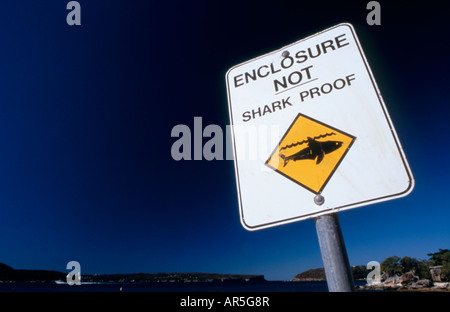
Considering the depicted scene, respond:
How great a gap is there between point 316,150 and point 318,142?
0.05m

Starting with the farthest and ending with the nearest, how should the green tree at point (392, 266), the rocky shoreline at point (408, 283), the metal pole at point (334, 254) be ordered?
the green tree at point (392, 266), the rocky shoreline at point (408, 283), the metal pole at point (334, 254)

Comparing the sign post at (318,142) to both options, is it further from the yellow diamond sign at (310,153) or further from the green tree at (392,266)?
the green tree at (392,266)

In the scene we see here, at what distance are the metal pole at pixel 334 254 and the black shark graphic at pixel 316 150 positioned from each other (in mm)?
276

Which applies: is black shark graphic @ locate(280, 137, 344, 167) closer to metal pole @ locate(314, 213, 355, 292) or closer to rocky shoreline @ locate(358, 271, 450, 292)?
metal pole @ locate(314, 213, 355, 292)

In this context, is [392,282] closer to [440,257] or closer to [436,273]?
[436,273]

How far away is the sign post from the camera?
2.90 ft

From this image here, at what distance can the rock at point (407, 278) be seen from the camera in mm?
74625

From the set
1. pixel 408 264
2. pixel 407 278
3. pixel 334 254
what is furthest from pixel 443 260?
pixel 334 254

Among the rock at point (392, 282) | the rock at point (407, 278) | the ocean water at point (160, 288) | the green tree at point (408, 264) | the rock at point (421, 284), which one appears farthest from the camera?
the ocean water at point (160, 288)

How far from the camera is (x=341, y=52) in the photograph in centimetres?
127

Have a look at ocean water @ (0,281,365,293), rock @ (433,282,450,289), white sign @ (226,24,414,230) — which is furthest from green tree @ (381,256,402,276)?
white sign @ (226,24,414,230)

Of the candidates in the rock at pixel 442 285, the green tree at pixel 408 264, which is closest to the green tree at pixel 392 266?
the green tree at pixel 408 264

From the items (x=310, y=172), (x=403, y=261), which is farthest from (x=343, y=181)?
(x=403, y=261)
